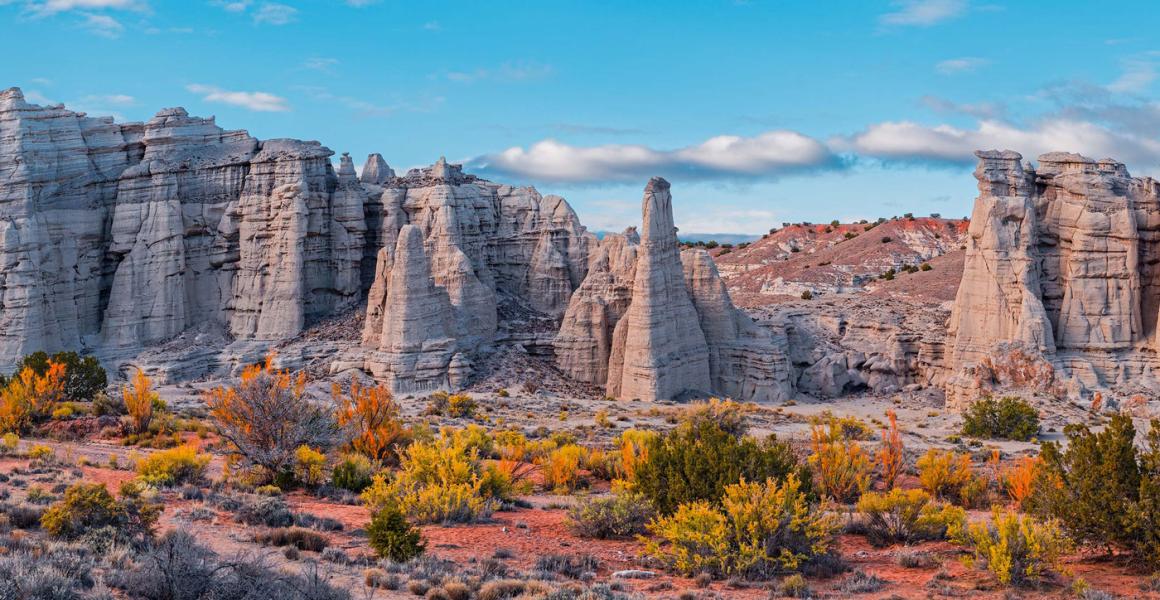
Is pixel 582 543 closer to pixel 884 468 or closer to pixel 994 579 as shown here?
pixel 994 579

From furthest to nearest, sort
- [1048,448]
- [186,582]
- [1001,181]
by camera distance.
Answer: [1001,181] < [1048,448] < [186,582]

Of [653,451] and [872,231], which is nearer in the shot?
[653,451]

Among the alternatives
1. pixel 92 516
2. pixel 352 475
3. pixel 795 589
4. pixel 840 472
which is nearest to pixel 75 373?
pixel 352 475

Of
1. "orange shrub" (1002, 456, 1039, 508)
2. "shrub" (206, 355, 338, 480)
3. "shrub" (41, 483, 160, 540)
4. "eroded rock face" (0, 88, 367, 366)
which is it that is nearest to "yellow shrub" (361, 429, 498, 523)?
"shrub" (206, 355, 338, 480)

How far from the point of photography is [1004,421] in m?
36.0

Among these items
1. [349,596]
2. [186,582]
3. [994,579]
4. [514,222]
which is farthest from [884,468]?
[514,222]

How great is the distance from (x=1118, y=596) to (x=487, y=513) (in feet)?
34.8

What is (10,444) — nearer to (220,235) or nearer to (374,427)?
(374,427)

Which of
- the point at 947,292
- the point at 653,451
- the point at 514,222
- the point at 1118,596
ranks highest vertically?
the point at 514,222

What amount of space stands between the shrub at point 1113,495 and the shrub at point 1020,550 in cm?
77

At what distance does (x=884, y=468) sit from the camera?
25828mm

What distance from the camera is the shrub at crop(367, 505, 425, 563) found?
15508mm

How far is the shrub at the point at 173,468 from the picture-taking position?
67.9 ft

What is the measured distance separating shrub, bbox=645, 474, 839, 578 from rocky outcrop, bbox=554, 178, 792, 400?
1021 inches
